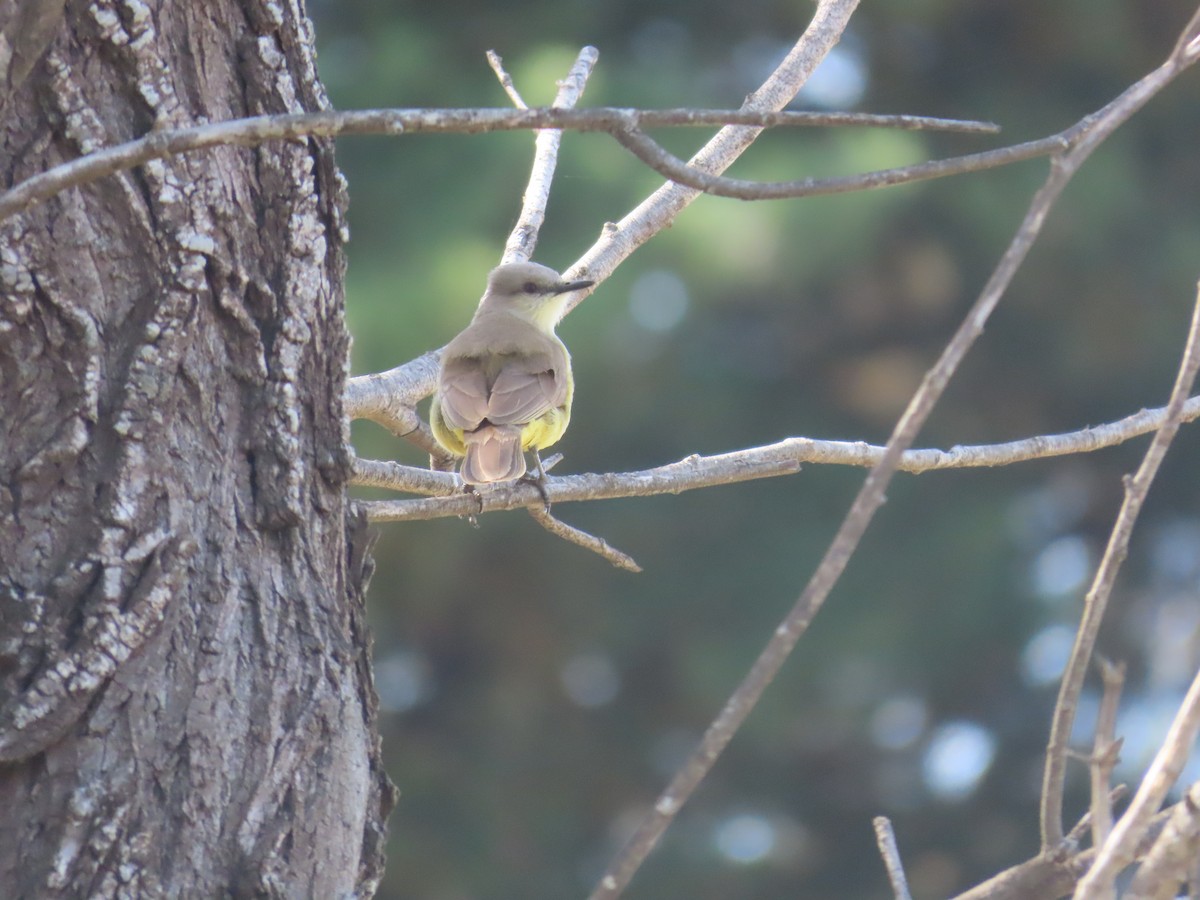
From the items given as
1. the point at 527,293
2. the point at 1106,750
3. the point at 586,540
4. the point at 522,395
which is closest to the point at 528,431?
the point at 522,395

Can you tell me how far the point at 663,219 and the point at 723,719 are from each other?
205 centimetres

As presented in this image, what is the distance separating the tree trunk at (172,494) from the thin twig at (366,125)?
298mm

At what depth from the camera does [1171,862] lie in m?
1.39

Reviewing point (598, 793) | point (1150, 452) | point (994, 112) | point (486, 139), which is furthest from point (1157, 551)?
point (1150, 452)

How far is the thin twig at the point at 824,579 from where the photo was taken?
1318 millimetres

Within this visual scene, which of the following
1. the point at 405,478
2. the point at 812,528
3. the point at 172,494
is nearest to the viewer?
the point at 172,494

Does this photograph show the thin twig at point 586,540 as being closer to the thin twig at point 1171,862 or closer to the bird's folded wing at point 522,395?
the bird's folded wing at point 522,395

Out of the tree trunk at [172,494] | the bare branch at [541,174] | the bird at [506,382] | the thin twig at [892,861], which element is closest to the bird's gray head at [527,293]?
the bird at [506,382]

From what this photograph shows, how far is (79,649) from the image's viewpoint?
1825mm

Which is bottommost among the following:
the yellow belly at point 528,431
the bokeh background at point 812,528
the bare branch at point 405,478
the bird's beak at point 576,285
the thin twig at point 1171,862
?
the thin twig at point 1171,862

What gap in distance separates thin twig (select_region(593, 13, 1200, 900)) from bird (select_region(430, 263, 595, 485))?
84.8 inches

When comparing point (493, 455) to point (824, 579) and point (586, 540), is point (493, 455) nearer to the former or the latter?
point (586, 540)

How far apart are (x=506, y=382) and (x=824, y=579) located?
3222 millimetres

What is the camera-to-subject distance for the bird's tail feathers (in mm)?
3869
